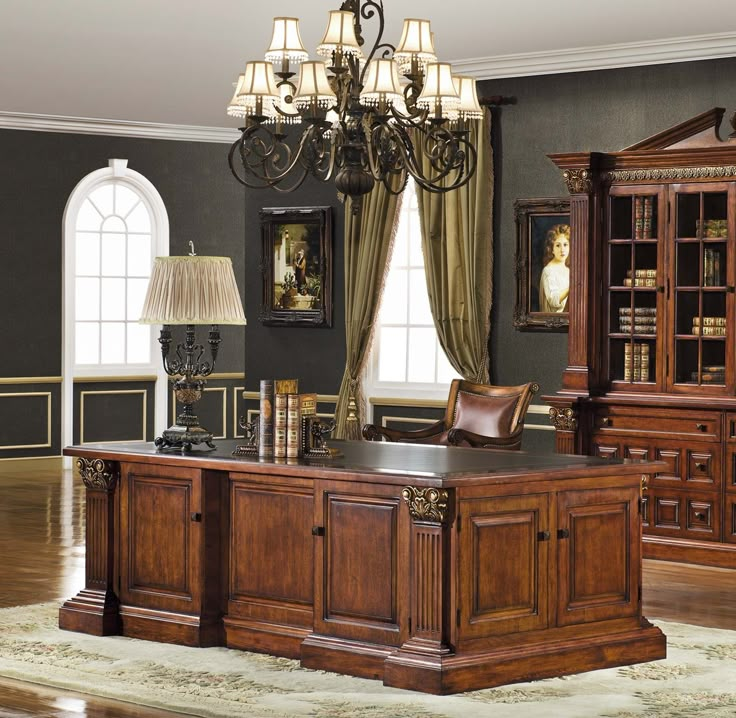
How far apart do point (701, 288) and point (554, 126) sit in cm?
156

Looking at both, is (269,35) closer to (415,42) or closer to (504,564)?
(415,42)

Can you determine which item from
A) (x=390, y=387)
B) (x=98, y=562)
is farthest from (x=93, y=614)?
(x=390, y=387)

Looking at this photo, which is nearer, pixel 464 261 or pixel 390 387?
pixel 464 261

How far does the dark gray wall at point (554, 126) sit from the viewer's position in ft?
27.6

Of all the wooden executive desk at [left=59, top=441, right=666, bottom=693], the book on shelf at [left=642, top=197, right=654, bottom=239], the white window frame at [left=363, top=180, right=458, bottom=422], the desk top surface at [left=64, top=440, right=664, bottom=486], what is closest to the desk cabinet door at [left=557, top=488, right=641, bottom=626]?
the wooden executive desk at [left=59, top=441, right=666, bottom=693]

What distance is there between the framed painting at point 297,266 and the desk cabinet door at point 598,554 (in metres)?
5.00

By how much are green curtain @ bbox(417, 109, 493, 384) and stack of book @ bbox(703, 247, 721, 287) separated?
1635mm

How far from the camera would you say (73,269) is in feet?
41.4

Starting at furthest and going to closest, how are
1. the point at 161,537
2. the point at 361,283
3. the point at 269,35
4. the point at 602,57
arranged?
the point at 361,283 < the point at 602,57 < the point at 269,35 < the point at 161,537

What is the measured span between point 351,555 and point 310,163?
5.83 feet

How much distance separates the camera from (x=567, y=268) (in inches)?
349

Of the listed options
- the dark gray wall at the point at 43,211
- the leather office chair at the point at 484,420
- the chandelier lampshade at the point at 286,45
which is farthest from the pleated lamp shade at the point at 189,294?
the dark gray wall at the point at 43,211

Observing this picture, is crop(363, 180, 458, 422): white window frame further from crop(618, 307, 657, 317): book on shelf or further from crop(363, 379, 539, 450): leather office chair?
crop(618, 307, 657, 317): book on shelf

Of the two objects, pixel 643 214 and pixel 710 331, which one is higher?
pixel 643 214
